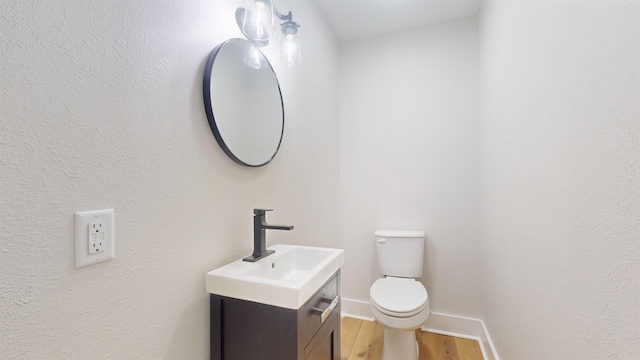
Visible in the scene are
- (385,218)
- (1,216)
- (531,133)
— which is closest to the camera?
(1,216)

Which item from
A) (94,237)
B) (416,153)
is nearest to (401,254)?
(416,153)

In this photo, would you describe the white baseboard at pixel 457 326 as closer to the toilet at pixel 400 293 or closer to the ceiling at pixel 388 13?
the toilet at pixel 400 293

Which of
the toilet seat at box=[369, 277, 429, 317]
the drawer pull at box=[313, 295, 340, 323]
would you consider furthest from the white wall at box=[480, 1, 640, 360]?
the drawer pull at box=[313, 295, 340, 323]

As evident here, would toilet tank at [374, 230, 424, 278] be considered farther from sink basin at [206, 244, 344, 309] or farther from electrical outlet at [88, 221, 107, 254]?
electrical outlet at [88, 221, 107, 254]

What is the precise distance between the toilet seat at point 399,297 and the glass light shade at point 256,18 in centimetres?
160

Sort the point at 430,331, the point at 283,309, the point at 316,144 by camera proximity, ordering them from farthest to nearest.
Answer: the point at 430,331 < the point at 316,144 < the point at 283,309

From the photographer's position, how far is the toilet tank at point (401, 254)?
2098 millimetres

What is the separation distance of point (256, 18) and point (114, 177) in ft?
2.92

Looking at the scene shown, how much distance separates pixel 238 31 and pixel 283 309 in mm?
1122

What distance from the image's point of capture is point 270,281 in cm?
85

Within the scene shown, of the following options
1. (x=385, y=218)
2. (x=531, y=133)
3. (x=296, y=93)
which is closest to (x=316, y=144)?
(x=296, y=93)

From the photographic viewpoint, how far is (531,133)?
1.09 metres

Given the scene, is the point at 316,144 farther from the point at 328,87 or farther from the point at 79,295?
the point at 79,295

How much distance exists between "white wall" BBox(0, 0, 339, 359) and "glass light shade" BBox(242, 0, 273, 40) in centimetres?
6
